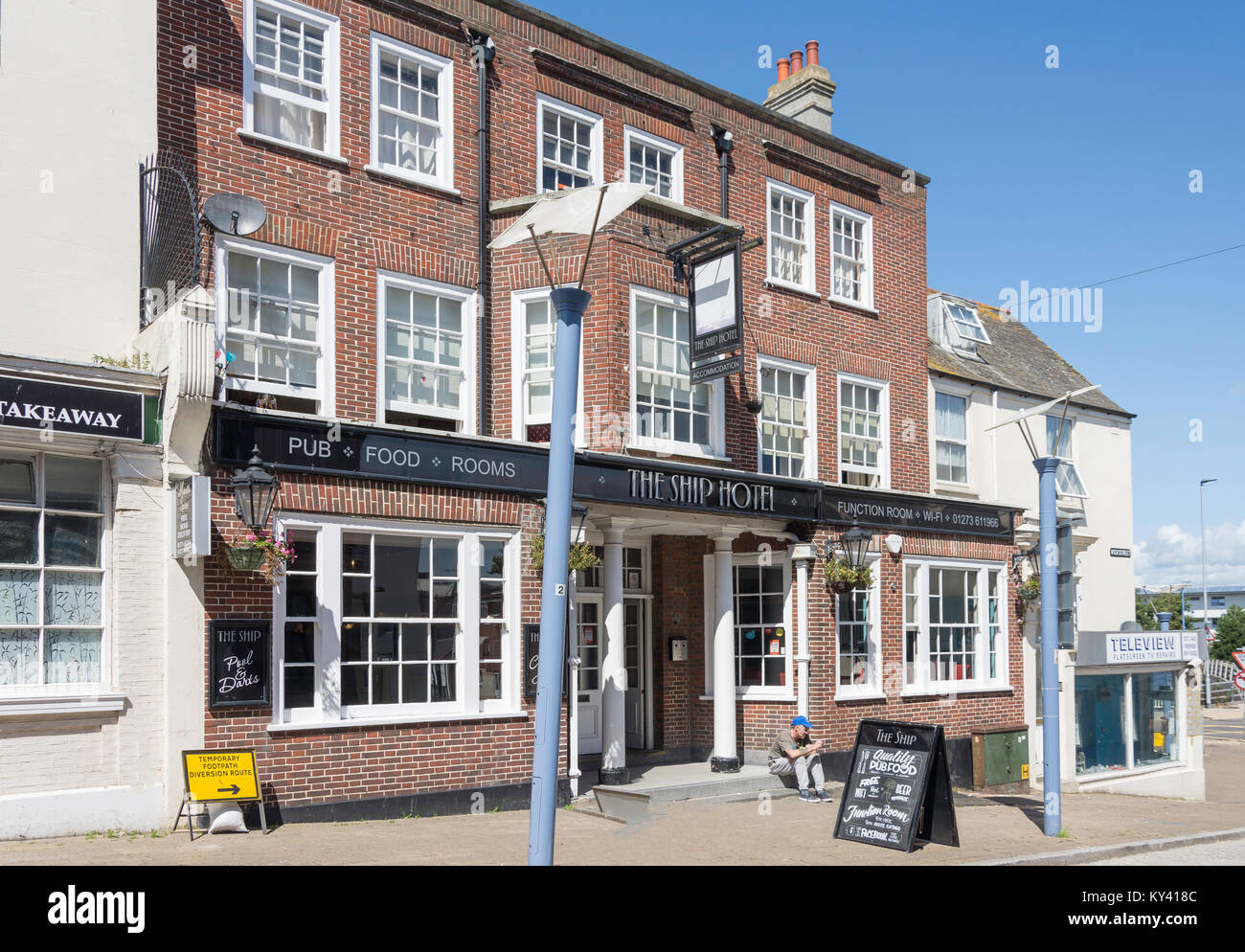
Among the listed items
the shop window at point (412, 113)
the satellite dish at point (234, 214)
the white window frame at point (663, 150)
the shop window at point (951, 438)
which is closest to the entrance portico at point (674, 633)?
the white window frame at point (663, 150)

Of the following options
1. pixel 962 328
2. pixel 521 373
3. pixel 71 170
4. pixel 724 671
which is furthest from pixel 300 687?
pixel 962 328

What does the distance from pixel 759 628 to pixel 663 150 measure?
7.38 m

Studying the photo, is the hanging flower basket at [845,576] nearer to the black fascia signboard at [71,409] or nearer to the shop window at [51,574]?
the black fascia signboard at [71,409]

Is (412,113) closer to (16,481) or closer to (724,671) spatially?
(16,481)

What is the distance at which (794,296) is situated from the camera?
1858 cm

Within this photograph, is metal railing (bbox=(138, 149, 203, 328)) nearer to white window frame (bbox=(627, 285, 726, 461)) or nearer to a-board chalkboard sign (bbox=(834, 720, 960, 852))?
white window frame (bbox=(627, 285, 726, 461))

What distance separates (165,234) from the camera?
12.0 meters

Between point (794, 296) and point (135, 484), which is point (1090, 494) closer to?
point (794, 296)

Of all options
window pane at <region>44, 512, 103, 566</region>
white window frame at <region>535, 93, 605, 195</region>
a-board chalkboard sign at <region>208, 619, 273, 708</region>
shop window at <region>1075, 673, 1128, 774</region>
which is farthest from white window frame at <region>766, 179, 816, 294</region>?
window pane at <region>44, 512, 103, 566</region>

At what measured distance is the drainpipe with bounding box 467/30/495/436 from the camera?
1473 cm

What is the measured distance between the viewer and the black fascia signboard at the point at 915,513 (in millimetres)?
17688

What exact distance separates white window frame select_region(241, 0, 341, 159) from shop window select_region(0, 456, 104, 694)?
4.58m

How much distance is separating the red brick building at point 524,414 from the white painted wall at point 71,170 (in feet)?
2.02

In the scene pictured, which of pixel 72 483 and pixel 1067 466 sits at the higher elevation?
pixel 1067 466
